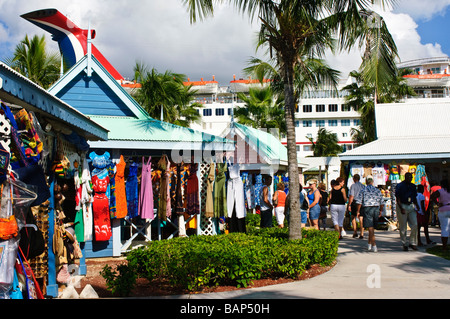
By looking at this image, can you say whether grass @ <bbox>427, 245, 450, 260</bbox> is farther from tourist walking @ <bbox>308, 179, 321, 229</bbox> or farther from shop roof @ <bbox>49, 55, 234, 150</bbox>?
shop roof @ <bbox>49, 55, 234, 150</bbox>

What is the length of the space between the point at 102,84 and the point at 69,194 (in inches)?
195

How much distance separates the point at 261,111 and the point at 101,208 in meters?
20.3

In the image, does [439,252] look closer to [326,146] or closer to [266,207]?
[266,207]

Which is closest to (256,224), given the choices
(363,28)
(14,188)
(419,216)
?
(419,216)

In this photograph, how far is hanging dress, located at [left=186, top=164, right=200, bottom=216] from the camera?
40.1 ft

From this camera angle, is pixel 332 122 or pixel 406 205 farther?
pixel 332 122

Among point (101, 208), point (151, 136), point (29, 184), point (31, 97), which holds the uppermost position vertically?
point (151, 136)

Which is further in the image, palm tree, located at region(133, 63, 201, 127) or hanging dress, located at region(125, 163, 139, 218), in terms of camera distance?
palm tree, located at region(133, 63, 201, 127)

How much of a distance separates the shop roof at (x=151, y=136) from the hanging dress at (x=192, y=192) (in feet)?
2.23

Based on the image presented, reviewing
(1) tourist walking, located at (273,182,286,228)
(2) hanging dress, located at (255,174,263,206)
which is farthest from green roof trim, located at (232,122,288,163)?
(1) tourist walking, located at (273,182,286,228)

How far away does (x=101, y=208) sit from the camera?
1064 cm

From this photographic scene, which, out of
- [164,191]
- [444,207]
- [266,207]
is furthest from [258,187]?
[444,207]

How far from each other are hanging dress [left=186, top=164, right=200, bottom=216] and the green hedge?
10.8 ft
